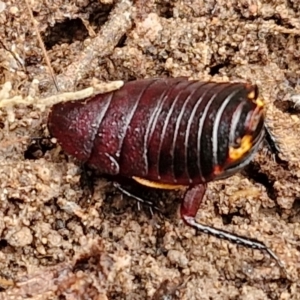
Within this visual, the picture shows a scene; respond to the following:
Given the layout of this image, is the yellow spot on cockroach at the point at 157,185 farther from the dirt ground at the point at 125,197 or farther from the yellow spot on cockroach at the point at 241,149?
the yellow spot on cockroach at the point at 241,149

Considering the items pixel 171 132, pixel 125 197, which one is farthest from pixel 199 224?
pixel 171 132

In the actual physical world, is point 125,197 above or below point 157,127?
below

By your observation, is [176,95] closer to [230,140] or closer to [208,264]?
[230,140]

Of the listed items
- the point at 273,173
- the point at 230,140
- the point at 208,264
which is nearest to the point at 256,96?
the point at 230,140

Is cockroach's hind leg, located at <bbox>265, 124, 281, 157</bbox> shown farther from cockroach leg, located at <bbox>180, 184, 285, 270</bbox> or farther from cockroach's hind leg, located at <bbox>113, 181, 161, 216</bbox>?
cockroach's hind leg, located at <bbox>113, 181, 161, 216</bbox>

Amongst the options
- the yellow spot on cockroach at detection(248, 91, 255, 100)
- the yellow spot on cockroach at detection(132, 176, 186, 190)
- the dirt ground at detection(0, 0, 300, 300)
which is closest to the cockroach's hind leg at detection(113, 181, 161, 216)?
the dirt ground at detection(0, 0, 300, 300)

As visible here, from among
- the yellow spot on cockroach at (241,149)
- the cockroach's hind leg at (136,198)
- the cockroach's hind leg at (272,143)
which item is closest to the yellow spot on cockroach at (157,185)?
the cockroach's hind leg at (136,198)

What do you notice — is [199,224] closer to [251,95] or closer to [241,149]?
[241,149]
